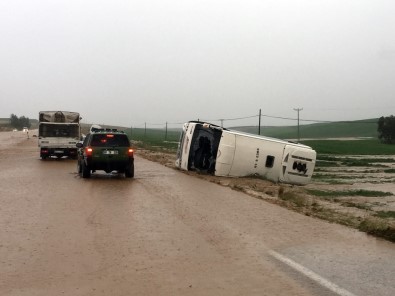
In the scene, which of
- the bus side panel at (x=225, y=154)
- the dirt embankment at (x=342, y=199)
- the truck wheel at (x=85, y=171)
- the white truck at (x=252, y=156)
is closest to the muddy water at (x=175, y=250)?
the dirt embankment at (x=342, y=199)

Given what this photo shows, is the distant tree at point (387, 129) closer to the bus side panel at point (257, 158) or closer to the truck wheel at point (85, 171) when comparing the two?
the bus side panel at point (257, 158)

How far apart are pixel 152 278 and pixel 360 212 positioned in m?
9.35

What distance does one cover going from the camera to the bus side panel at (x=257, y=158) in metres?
23.1

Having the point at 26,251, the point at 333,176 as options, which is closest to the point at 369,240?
the point at 26,251

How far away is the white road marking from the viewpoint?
5887mm

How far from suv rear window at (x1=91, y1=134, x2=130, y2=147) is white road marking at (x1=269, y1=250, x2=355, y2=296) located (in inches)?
533

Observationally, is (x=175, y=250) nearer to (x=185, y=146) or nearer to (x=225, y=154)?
(x=225, y=154)

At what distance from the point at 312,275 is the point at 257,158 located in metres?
17.1

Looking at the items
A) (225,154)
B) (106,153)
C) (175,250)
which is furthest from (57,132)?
(175,250)

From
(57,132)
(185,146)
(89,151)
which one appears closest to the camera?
(89,151)

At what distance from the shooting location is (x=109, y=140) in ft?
67.7

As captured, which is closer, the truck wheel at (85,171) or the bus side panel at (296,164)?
the truck wheel at (85,171)

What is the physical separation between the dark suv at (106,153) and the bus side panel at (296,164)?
760cm

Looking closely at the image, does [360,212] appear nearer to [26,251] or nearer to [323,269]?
[323,269]
